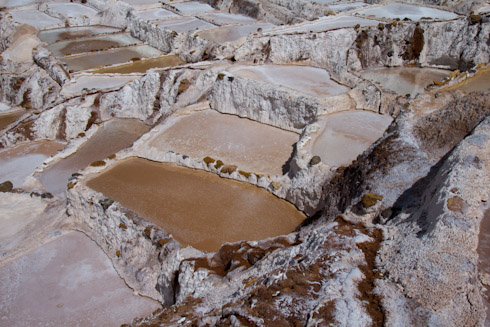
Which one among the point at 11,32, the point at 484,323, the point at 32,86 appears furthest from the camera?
the point at 11,32

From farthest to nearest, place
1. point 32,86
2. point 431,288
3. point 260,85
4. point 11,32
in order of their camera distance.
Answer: point 11,32
point 32,86
point 260,85
point 431,288

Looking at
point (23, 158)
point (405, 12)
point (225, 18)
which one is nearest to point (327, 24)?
point (405, 12)

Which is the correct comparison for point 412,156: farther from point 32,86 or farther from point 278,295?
point 32,86

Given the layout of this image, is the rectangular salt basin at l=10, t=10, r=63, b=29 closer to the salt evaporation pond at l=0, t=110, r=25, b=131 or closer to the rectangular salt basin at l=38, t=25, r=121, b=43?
the rectangular salt basin at l=38, t=25, r=121, b=43

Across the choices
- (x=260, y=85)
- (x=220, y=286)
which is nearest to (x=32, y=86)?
(x=260, y=85)

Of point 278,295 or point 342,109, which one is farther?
point 342,109

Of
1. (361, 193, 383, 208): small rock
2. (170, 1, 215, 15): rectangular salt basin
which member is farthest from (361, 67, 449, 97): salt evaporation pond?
(170, 1, 215, 15): rectangular salt basin

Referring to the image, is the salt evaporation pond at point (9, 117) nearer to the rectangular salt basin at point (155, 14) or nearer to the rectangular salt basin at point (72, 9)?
the rectangular salt basin at point (155, 14)
